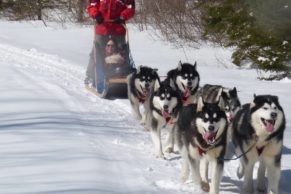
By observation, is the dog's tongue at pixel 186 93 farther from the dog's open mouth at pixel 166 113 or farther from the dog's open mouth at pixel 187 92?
the dog's open mouth at pixel 166 113

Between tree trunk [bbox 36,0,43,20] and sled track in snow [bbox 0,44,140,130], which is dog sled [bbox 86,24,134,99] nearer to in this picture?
sled track in snow [bbox 0,44,140,130]

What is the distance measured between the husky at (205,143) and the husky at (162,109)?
0.80 m

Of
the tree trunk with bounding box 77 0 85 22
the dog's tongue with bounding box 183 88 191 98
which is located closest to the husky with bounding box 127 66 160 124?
the dog's tongue with bounding box 183 88 191 98

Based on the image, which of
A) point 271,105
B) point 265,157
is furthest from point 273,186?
point 271,105

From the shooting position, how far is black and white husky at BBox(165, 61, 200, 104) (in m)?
6.81

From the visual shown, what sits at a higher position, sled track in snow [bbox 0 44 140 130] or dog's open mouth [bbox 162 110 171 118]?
dog's open mouth [bbox 162 110 171 118]

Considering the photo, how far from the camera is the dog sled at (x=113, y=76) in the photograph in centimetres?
837

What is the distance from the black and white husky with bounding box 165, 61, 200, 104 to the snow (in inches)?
25.6

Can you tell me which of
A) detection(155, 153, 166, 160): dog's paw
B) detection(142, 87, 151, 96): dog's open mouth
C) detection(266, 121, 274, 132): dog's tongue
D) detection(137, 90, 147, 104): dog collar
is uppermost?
detection(266, 121, 274, 132): dog's tongue

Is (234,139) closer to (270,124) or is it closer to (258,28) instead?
(270,124)

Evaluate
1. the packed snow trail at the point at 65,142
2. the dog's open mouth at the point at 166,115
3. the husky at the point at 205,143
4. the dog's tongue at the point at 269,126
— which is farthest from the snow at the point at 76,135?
the dog's tongue at the point at 269,126

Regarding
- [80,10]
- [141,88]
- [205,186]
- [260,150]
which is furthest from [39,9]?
[260,150]

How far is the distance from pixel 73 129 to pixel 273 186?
8.20ft

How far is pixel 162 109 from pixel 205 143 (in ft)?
3.91
